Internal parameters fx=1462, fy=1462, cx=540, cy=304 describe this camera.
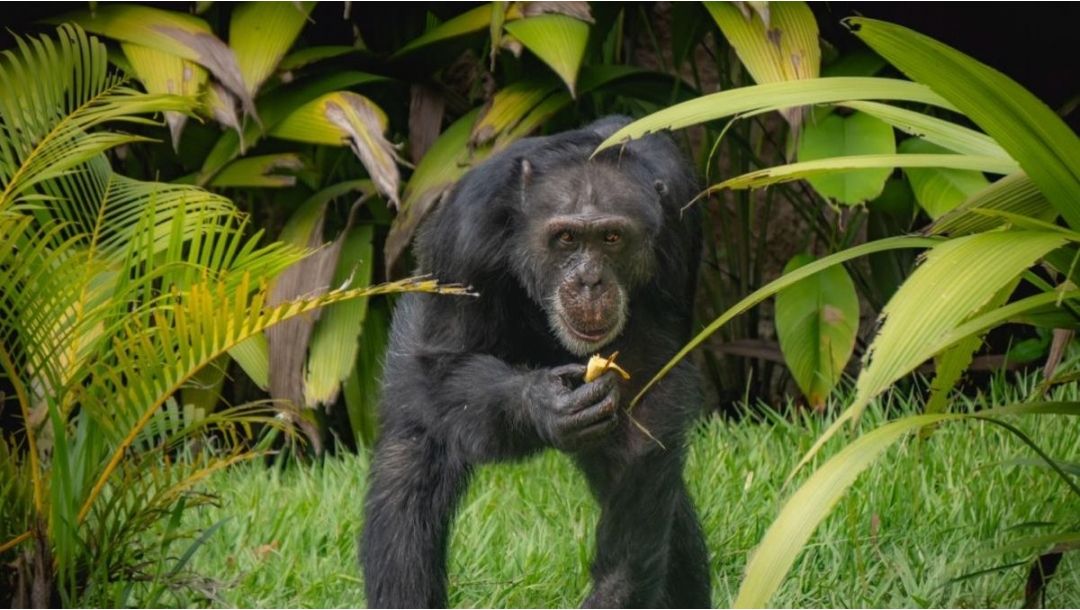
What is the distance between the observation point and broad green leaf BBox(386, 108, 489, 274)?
5699mm

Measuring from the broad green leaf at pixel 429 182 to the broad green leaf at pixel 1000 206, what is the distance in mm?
2716

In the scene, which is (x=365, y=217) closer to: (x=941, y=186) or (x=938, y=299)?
(x=941, y=186)

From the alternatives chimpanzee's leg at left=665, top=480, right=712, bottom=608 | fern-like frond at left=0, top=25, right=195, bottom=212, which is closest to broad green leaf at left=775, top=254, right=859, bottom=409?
chimpanzee's leg at left=665, top=480, right=712, bottom=608

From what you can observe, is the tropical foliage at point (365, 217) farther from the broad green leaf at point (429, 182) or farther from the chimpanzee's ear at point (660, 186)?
the chimpanzee's ear at point (660, 186)

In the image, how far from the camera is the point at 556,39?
5.48 metres

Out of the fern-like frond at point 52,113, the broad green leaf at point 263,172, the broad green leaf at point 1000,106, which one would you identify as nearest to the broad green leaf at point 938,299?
the broad green leaf at point 1000,106

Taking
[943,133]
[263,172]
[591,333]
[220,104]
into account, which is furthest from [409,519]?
[263,172]

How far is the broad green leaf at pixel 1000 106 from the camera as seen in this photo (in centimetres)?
283

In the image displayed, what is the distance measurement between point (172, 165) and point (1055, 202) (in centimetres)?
438

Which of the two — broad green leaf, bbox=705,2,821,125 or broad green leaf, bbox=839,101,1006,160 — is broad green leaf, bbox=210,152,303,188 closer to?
broad green leaf, bbox=705,2,821,125

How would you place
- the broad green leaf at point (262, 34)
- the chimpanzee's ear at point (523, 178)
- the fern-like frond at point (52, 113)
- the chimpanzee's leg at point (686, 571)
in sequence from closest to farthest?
the fern-like frond at point (52, 113) < the chimpanzee's leg at point (686, 571) < the chimpanzee's ear at point (523, 178) < the broad green leaf at point (262, 34)

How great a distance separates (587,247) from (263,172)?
2.40m

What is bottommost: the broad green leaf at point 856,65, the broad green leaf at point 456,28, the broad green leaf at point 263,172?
the broad green leaf at point 263,172

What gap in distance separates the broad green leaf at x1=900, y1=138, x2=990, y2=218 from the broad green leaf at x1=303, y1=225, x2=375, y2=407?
2187mm
